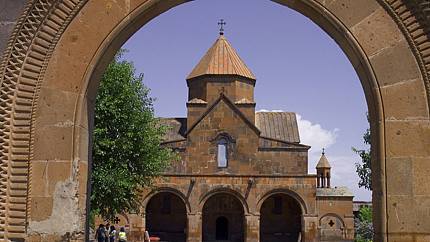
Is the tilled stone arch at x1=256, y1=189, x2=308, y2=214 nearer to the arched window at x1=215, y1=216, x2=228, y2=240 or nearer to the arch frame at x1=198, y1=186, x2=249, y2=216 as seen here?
the arch frame at x1=198, y1=186, x2=249, y2=216

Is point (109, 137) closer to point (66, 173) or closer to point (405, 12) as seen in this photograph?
point (66, 173)

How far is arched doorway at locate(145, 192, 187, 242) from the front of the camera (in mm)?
38219

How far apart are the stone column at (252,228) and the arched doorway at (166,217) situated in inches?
204

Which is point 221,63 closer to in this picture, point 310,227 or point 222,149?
point 222,149

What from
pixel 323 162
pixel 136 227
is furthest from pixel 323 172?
pixel 136 227

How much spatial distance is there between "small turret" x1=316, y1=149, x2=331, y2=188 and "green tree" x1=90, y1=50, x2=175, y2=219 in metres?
32.3

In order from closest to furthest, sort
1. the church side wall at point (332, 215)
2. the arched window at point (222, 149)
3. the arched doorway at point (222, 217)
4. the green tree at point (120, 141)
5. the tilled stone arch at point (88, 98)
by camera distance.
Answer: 1. the tilled stone arch at point (88, 98)
2. the green tree at point (120, 141)
3. the arched window at point (222, 149)
4. the arched doorway at point (222, 217)
5. the church side wall at point (332, 215)

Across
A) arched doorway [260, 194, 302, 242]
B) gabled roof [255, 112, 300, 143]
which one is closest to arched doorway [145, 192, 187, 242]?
arched doorway [260, 194, 302, 242]

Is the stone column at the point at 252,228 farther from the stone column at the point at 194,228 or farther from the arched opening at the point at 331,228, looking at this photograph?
the arched opening at the point at 331,228

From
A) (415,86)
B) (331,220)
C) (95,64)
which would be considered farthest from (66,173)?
(331,220)

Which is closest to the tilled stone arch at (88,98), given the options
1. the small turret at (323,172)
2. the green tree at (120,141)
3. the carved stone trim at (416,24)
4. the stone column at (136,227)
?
the carved stone trim at (416,24)

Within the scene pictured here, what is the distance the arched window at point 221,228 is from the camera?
1510 inches

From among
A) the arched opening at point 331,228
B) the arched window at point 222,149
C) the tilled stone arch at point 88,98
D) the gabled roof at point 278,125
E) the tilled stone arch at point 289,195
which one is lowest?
the arched opening at point 331,228

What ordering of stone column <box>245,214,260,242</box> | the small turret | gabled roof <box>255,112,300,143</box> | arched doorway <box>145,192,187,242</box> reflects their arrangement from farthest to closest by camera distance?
1. the small turret
2. gabled roof <box>255,112,300,143</box>
3. arched doorway <box>145,192,187,242</box>
4. stone column <box>245,214,260,242</box>
